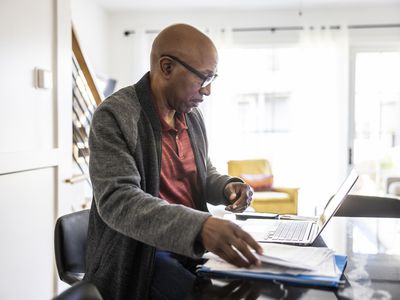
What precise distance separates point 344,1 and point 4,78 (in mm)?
4227

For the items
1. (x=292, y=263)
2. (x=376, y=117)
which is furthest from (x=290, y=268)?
(x=376, y=117)

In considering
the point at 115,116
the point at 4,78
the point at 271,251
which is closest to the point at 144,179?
the point at 115,116

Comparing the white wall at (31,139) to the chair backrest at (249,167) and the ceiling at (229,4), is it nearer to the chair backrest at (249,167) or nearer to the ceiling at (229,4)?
the chair backrest at (249,167)

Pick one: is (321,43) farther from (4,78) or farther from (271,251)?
(271,251)

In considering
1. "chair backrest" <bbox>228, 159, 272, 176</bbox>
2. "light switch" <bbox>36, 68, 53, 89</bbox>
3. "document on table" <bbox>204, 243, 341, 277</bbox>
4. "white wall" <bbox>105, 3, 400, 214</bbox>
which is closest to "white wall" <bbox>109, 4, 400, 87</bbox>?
"white wall" <bbox>105, 3, 400, 214</bbox>

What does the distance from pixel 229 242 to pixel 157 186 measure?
0.34 m

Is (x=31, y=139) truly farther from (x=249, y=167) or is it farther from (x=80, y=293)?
(x=249, y=167)

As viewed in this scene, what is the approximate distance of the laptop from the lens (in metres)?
1.02

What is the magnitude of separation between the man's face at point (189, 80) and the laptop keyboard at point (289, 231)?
1.31 feet

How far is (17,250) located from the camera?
71.0 inches

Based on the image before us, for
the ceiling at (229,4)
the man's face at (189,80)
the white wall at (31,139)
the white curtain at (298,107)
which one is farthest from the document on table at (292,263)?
the ceiling at (229,4)

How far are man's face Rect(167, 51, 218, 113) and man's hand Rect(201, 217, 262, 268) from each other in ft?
1.37

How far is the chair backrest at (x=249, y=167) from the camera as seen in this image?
471 cm

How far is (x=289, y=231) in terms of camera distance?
112 cm
